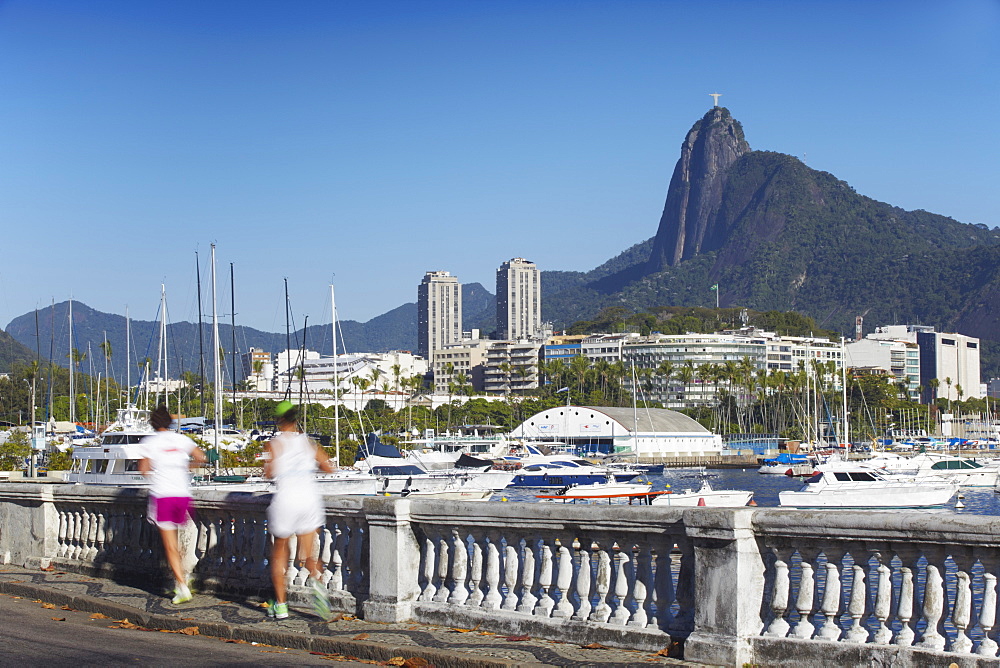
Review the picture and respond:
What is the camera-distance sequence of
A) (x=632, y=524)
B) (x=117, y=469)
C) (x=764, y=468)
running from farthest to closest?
(x=764, y=468)
(x=117, y=469)
(x=632, y=524)

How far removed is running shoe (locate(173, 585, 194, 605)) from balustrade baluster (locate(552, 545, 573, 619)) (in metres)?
4.11

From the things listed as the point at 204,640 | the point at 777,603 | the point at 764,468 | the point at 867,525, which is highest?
the point at 867,525

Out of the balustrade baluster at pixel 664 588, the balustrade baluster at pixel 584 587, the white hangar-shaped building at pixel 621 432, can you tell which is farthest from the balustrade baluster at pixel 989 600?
the white hangar-shaped building at pixel 621 432

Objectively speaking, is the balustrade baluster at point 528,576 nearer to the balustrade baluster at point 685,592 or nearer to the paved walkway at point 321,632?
the paved walkway at point 321,632

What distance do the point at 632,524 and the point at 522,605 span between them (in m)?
1.29

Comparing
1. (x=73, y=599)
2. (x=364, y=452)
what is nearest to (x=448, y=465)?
(x=364, y=452)

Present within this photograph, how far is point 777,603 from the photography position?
8016 millimetres

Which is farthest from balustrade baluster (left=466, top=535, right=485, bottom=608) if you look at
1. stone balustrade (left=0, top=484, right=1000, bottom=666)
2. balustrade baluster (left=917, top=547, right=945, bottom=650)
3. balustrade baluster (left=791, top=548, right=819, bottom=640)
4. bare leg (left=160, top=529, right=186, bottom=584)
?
balustrade baluster (left=917, top=547, right=945, bottom=650)

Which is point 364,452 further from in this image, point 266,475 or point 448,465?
point 266,475

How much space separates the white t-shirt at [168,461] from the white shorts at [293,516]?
1.46m

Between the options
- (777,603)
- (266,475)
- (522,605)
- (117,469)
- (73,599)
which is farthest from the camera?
(117,469)

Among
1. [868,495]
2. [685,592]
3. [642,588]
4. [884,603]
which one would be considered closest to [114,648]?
[642,588]

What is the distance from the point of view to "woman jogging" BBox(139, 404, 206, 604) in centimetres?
1073

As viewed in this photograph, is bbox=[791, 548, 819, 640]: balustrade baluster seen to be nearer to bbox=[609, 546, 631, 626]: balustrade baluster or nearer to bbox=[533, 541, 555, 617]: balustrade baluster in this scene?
bbox=[609, 546, 631, 626]: balustrade baluster
